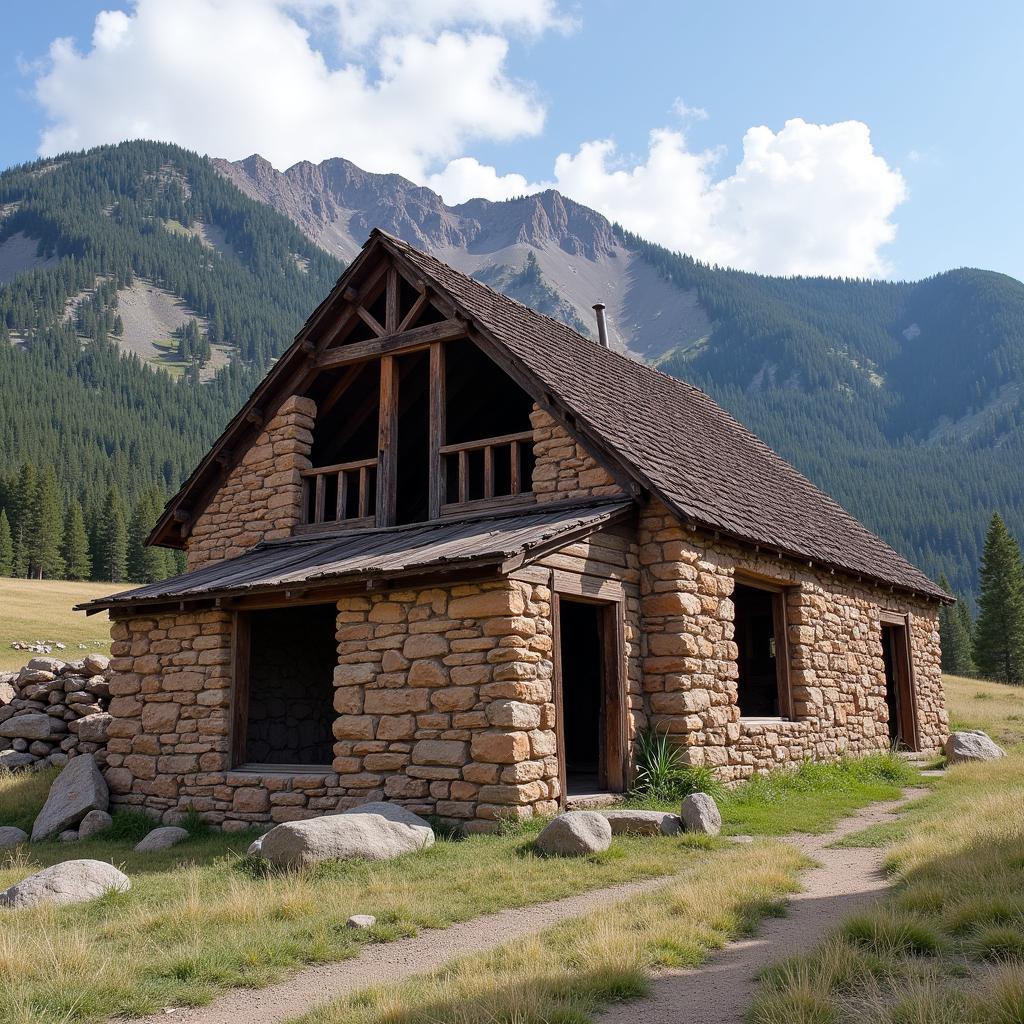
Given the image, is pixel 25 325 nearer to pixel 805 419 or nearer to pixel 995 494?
pixel 805 419

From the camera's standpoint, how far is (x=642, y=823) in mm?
9445

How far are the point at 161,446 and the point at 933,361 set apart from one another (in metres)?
144

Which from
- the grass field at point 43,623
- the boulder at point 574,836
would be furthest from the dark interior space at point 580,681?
the grass field at point 43,623

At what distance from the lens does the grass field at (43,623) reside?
30.4 metres

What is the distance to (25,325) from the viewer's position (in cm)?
15538

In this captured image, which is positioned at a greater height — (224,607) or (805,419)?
(805,419)

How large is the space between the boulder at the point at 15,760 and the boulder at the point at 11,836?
9.15 feet

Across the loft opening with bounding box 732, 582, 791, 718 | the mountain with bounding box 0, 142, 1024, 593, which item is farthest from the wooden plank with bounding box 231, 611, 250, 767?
the mountain with bounding box 0, 142, 1024, 593

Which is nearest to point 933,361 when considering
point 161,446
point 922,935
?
point 161,446

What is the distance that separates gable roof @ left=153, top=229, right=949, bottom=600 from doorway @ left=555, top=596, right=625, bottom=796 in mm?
1964

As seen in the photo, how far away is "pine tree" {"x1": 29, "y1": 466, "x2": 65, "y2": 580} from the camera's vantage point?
216 feet

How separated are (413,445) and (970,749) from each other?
11.2 meters

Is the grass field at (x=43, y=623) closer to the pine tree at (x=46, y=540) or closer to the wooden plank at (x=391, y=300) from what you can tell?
the pine tree at (x=46, y=540)

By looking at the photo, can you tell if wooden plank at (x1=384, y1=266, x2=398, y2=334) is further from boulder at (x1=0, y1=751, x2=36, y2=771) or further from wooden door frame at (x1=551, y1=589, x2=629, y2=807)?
boulder at (x1=0, y1=751, x2=36, y2=771)
